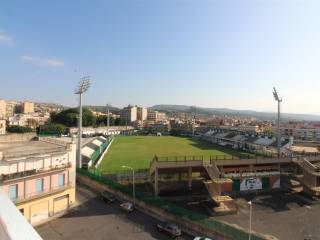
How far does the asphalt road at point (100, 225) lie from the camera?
979 inches

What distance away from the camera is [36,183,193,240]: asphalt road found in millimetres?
24875

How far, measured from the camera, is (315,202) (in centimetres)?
3450

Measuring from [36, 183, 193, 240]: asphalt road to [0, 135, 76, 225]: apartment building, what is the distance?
154 centimetres

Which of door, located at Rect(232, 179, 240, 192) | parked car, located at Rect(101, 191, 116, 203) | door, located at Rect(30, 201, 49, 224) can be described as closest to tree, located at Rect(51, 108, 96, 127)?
parked car, located at Rect(101, 191, 116, 203)

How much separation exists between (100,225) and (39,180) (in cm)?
722

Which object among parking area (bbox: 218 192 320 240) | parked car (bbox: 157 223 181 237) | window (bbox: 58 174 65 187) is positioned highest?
window (bbox: 58 174 65 187)

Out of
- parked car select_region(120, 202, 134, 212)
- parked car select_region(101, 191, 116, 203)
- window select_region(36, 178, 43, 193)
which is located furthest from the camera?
parked car select_region(101, 191, 116, 203)

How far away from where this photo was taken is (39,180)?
91.9 ft

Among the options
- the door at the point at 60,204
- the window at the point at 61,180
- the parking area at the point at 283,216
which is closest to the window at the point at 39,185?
the door at the point at 60,204

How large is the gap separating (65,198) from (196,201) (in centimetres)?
1471

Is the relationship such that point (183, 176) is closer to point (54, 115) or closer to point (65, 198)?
point (65, 198)

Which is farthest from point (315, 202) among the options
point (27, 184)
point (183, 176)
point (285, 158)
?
point (27, 184)

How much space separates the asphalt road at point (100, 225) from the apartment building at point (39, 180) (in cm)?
154

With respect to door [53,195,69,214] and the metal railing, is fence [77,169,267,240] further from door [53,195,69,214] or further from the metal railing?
the metal railing
